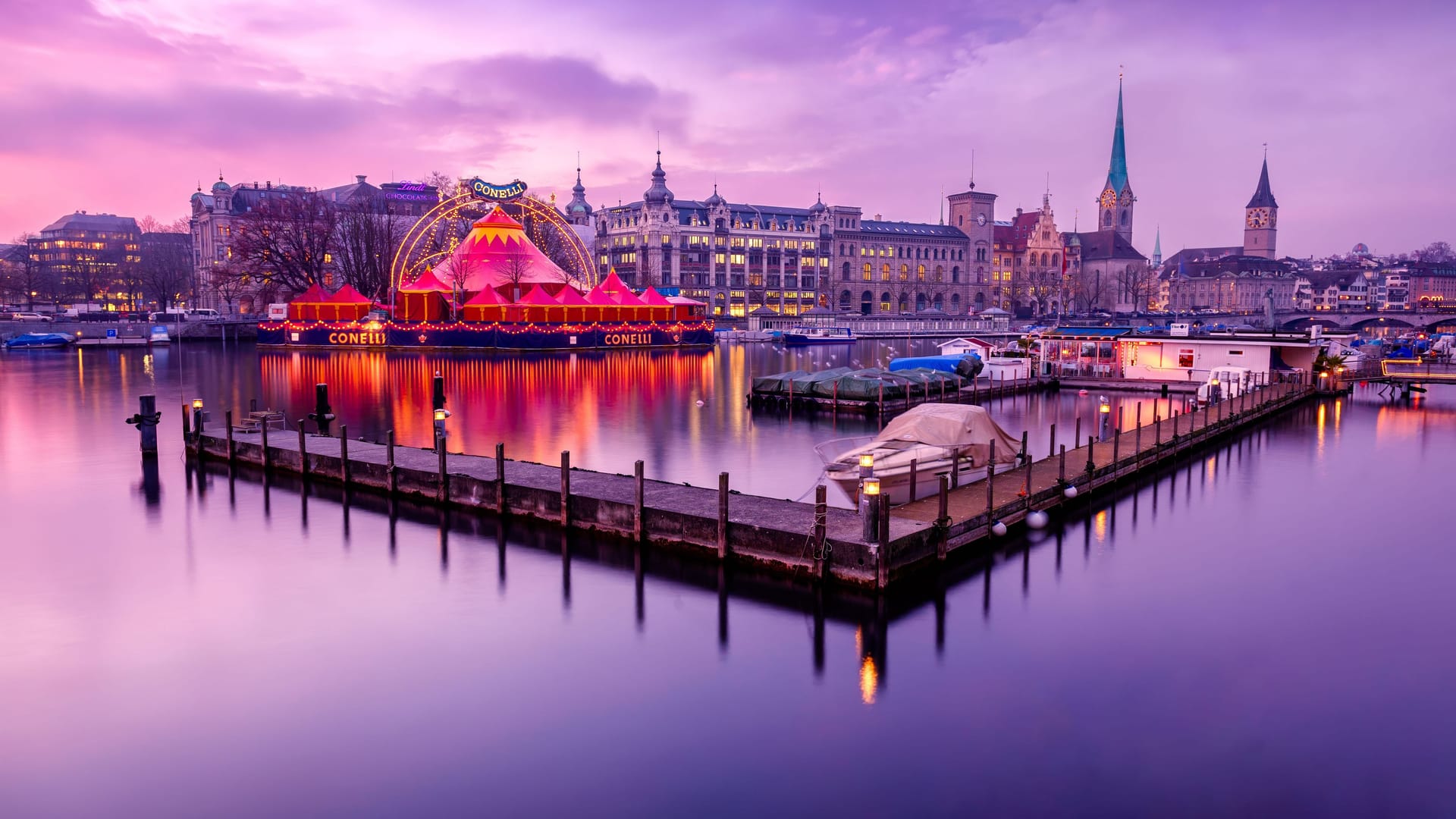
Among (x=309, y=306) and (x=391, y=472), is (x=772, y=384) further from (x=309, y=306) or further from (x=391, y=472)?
(x=309, y=306)

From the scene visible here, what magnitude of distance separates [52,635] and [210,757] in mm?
6849

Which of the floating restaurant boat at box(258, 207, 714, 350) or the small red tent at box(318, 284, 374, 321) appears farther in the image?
the small red tent at box(318, 284, 374, 321)

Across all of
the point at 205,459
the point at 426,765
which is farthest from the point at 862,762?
the point at 205,459

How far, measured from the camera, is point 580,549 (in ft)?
72.4

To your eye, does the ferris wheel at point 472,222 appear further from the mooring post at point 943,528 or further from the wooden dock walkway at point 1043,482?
the mooring post at point 943,528

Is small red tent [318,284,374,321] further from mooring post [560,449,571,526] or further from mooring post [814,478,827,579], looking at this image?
mooring post [814,478,827,579]

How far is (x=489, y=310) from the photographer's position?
85.9m

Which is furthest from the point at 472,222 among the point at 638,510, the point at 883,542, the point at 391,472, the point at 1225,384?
the point at 883,542

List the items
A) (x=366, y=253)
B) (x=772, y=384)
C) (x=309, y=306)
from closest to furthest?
(x=772, y=384)
(x=309, y=306)
(x=366, y=253)

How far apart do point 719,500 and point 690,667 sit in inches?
201

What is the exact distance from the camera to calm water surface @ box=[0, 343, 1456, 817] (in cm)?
1232

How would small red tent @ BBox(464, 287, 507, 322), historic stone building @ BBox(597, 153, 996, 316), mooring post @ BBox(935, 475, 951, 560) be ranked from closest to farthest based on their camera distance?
mooring post @ BBox(935, 475, 951, 560) → small red tent @ BBox(464, 287, 507, 322) → historic stone building @ BBox(597, 153, 996, 316)

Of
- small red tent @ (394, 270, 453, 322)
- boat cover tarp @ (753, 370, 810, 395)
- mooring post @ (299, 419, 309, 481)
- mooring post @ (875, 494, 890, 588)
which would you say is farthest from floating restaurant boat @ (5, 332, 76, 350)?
mooring post @ (875, 494, 890, 588)

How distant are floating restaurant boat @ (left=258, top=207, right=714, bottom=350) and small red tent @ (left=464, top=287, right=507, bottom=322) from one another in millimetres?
70
